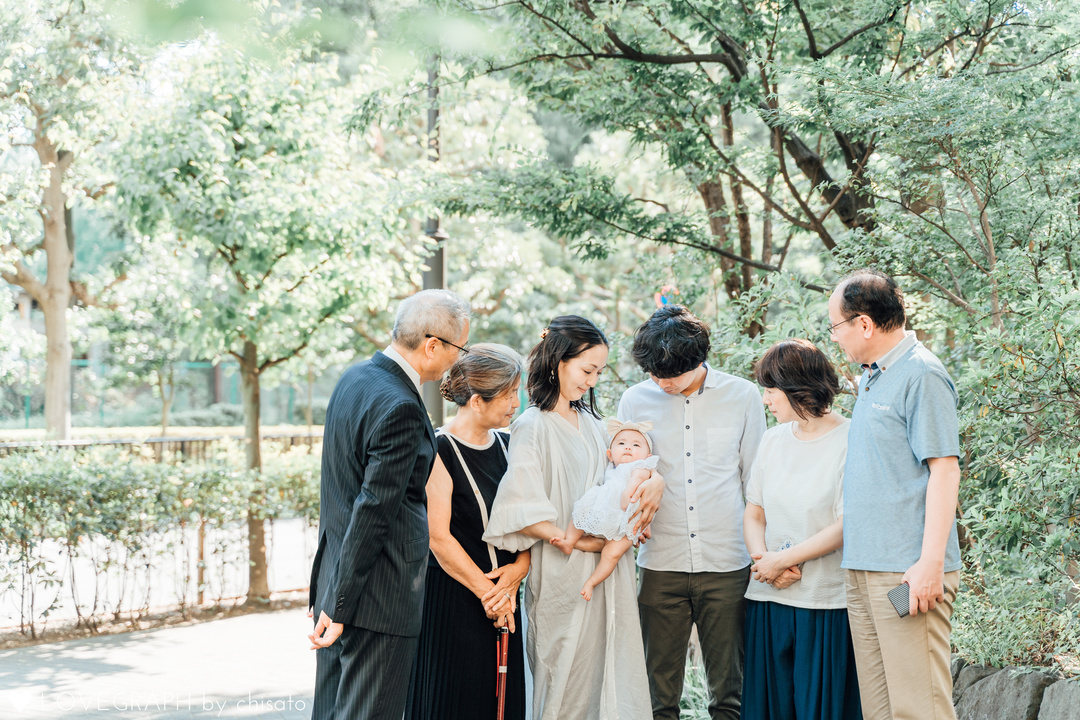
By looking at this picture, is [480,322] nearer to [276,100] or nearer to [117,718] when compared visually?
[276,100]

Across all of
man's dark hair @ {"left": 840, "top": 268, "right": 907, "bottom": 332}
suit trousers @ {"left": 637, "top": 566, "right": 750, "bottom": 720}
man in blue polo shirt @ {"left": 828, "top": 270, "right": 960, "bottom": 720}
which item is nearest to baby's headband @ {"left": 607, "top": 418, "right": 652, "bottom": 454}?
suit trousers @ {"left": 637, "top": 566, "right": 750, "bottom": 720}

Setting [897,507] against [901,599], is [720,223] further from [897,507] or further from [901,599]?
[901,599]


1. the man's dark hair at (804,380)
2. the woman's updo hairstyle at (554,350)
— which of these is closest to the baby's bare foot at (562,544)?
the woman's updo hairstyle at (554,350)

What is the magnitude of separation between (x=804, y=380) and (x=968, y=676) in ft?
6.60

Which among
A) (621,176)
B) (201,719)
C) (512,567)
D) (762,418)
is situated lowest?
(201,719)

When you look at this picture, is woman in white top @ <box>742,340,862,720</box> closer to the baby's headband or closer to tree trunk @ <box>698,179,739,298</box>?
the baby's headband

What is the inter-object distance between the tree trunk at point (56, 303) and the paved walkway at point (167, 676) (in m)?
9.48

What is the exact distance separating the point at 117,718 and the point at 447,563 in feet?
9.93

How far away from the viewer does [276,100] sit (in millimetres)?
7449

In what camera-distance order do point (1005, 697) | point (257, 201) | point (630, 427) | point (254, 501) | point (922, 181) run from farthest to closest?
point (254, 501) → point (257, 201) → point (922, 181) → point (1005, 697) → point (630, 427)

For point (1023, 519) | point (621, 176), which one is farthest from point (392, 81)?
point (621, 176)

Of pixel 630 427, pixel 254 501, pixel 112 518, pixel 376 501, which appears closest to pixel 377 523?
pixel 376 501

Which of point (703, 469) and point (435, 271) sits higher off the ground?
point (435, 271)

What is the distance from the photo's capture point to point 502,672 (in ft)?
10.2
